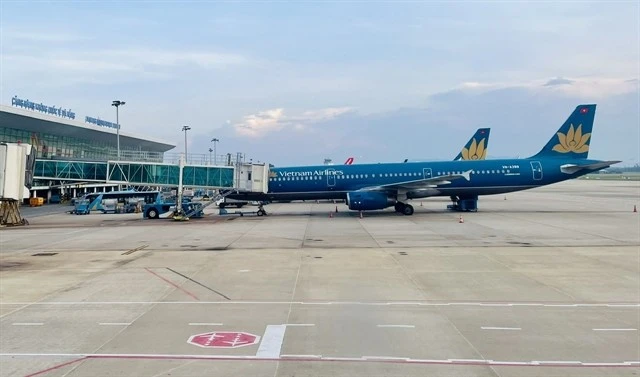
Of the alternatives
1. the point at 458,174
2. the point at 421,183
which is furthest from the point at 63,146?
the point at 458,174

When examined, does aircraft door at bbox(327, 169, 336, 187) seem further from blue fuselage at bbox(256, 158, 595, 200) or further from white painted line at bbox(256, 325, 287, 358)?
white painted line at bbox(256, 325, 287, 358)

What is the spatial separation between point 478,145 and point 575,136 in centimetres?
2818

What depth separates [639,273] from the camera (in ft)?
52.6

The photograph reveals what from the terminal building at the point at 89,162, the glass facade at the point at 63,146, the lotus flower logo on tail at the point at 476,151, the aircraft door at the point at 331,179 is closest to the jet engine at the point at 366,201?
the aircraft door at the point at 331,179

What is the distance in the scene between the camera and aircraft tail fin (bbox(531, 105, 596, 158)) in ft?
129

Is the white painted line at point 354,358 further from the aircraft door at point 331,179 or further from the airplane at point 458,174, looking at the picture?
the aircraft door at point 331,179

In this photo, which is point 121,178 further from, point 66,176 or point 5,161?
point 5,161

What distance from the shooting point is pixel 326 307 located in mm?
12203

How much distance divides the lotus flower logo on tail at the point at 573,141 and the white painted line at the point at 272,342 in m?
36.6

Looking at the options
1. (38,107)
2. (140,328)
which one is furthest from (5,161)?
(38,107)

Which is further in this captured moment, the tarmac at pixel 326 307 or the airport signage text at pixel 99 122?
the airport signage text at pixel 99 122

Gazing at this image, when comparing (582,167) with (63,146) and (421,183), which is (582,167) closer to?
(421,183)

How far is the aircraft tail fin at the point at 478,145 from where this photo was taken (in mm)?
67625

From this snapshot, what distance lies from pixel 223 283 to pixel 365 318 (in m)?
5.62
